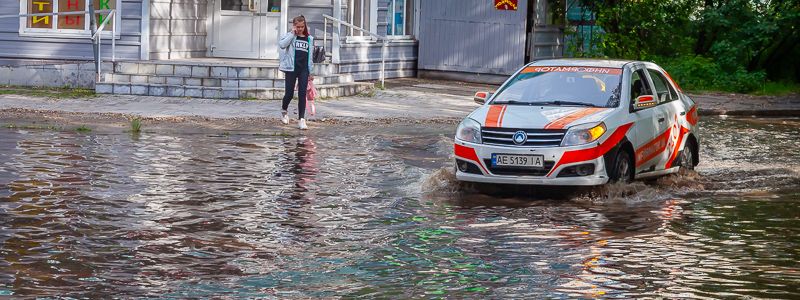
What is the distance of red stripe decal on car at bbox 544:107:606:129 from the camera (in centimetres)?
1295

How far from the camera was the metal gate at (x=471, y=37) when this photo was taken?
2902cm

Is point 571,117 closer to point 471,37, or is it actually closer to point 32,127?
point 32,127

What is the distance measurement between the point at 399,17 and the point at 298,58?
1059cm

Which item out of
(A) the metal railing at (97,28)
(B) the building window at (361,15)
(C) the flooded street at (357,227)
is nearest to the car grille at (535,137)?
(C) the flooded street at (357,227)

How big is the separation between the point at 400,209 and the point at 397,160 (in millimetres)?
3951

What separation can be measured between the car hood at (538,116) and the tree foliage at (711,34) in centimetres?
1576

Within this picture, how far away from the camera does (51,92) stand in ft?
75.4

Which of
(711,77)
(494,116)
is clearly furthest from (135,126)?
(711,77)

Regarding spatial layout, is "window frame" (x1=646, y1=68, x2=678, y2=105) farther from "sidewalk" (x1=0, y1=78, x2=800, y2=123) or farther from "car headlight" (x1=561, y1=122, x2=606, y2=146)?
"sidewalk" (x1=0, y1=78, x2=800, y2=123)

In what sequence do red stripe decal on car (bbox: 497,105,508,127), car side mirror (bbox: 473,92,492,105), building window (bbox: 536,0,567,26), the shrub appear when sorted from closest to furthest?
red stripe decal on car (bbox: 497,105,508,127) < car side mirror (bbox: 473,92,492,105) < the shrub < building window (bbox: 536,0,567,26)

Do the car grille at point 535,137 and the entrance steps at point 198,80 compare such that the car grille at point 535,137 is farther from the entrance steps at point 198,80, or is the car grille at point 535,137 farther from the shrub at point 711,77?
the shrub at point 711,77

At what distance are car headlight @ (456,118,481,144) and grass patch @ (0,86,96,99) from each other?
10578 millimetres

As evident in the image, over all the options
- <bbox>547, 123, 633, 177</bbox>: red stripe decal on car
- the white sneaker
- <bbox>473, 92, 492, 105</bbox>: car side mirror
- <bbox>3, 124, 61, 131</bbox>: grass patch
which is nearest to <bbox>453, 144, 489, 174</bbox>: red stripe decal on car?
<bbox>547, 123, 633, 177</bbox>: red stripe decal on car

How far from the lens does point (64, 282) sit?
8773 millimetres
